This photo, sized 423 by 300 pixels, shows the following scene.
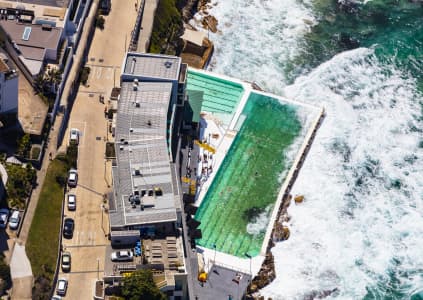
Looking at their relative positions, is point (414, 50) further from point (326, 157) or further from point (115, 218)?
point (115, 218)

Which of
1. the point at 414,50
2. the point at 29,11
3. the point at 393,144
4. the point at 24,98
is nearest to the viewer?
the point at 24,98

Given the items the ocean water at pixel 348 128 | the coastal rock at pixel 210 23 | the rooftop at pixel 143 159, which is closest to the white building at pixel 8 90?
the rooftop at pixel 143 159

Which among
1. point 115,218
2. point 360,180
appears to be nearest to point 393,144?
point 360,180

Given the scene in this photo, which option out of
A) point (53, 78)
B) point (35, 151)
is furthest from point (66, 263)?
point (53, 78)

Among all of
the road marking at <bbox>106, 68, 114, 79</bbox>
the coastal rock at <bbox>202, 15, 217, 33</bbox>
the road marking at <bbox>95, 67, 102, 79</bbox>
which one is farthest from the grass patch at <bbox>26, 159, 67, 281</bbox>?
the coastal rock at <bbox>202, 15, 217, 33</bbox>

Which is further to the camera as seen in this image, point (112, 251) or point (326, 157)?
point (326, 157)

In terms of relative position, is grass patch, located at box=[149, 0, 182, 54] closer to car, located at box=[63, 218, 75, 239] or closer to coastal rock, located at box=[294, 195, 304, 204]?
coastal rock, located at box=[294, 195, 304, 204]
